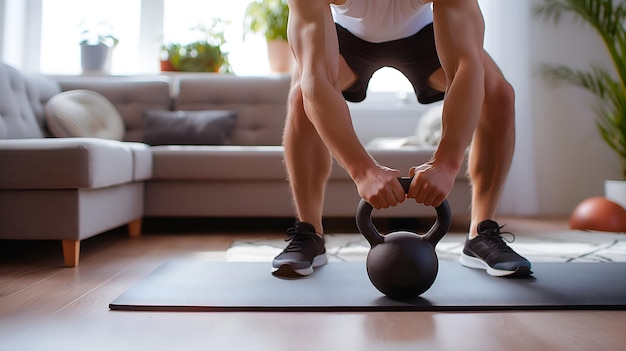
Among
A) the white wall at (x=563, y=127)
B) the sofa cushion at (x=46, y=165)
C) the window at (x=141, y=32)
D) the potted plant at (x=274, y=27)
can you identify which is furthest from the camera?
the window at (x=141, y=32)

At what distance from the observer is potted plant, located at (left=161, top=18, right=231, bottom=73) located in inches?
133

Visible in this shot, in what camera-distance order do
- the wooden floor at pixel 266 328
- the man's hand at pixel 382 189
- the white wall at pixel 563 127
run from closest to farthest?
the wooden floor at pixel 266 328, the man's hand at pixel 382 189, the white wall at pixel 563 127

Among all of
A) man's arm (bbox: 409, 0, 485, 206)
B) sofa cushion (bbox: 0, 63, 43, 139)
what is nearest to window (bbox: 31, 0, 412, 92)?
sofa cushion (bbox: 0, 63, 43, 139)

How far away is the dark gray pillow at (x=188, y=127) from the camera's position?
2771mm

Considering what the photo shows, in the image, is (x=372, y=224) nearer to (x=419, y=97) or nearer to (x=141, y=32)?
(x=419, y=97)

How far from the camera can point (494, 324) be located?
3.09 ft

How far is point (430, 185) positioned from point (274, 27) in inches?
102

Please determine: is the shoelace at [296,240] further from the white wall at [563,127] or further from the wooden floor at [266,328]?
the white wall at [563,127]

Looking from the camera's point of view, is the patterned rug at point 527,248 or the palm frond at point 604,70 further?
the palm frond at point 604,70

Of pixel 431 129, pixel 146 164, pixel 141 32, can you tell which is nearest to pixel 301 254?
pixel 146 164

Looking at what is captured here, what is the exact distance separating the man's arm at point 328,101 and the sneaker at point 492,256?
500mm

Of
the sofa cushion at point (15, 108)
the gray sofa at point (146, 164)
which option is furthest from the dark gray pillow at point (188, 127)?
the sofa cushion at point (15, 108)

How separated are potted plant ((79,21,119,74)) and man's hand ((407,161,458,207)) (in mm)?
2960

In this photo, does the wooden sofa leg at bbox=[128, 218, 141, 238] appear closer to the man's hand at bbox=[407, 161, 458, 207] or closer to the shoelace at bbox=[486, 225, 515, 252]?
the shoelace at bbox=[486, 225, 515, 252]
